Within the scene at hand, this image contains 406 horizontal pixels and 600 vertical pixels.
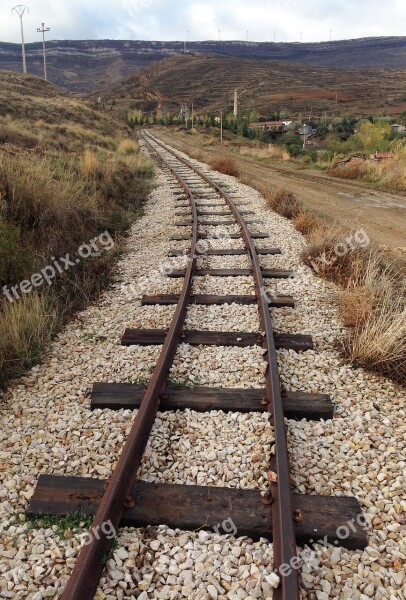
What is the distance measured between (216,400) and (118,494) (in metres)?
1.25

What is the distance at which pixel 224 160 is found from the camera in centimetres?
2050

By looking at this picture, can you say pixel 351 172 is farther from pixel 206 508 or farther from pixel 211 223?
pixel 206 508

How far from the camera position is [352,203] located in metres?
13.0

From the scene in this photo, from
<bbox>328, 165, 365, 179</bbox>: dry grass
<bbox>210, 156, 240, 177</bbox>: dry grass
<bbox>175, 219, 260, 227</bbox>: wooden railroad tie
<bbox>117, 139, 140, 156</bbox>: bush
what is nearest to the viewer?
<bbox>175, 219, 260, 227</bbox>: wooden railroad tie

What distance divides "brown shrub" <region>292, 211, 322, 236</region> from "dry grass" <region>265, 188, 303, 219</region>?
781mm

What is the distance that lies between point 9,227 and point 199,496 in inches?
185

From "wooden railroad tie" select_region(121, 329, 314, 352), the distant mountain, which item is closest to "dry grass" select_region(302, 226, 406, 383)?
"wooden railroad tie" select_region(121, 329, 314, 352)

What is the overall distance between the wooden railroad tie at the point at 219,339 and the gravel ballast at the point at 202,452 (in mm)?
116

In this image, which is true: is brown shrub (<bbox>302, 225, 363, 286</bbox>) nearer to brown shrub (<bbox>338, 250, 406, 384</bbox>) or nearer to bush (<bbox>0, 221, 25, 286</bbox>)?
brown shrub (<bbox>338, 250, 406, 384</bbox>)

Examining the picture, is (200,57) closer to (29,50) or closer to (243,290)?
(29,50)

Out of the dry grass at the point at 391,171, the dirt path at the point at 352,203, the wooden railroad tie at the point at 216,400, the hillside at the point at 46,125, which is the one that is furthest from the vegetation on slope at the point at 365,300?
the hillside at the point at 46,125

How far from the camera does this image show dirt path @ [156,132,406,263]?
31.8 ft

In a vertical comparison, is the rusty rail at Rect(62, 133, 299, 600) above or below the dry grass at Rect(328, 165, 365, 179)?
below

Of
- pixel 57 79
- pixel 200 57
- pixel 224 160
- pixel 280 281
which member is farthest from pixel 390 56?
pixel 280 281
